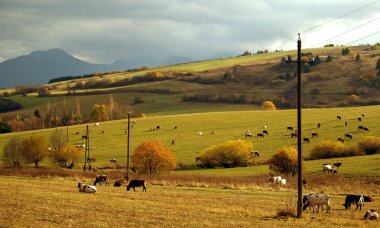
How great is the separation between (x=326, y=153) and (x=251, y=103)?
110 meters

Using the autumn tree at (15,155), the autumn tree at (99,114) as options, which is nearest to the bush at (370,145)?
the autumn tree at (15,155)

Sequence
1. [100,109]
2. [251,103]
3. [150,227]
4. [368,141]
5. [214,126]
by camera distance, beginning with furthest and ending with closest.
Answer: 1. [251,103]
2. [100,109]
3. [214,126]
4. [368,141]
5. [150,227]

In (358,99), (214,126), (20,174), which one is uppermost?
(358,99)

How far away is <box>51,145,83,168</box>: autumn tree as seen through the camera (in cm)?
9444

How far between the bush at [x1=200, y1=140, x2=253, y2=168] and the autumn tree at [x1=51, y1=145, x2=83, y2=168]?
2538 centimetres

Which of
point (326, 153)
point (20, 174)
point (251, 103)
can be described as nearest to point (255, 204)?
point (20, 174)

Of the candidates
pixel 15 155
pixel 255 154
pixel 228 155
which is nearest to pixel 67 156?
pixel 15 155

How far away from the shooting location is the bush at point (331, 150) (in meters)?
84.5

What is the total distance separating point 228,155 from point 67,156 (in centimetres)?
3125

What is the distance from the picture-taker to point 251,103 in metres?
195

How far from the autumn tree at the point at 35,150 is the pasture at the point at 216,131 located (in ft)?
9.99

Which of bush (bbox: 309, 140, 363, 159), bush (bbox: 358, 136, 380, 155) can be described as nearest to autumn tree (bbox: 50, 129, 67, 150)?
bush (bbox: 309, 140, 363, 159)

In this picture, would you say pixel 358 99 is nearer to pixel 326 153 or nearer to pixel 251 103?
pixel 251 103

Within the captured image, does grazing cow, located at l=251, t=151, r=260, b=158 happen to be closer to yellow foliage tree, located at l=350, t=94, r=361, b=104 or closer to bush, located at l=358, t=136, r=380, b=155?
bush, located at l=358, t=136, r=380, b=155
